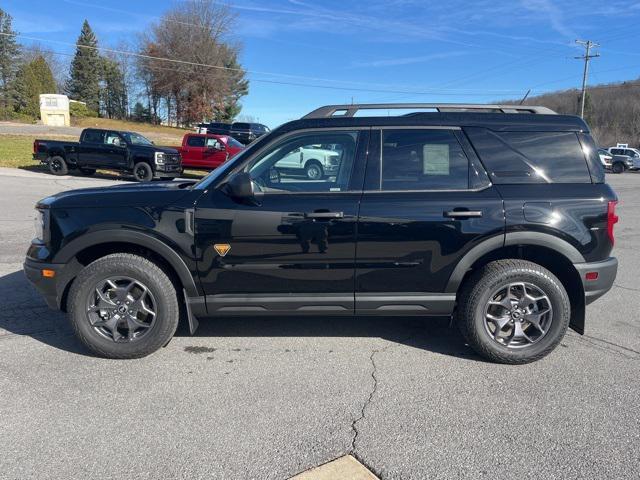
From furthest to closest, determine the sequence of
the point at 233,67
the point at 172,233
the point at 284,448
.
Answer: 1. the point at 233,67
2. the point at 172,233
3. the point at 284,448

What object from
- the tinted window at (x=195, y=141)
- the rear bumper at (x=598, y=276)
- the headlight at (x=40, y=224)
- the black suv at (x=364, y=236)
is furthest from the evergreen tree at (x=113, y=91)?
the rear bumper at (x=598, y=276)

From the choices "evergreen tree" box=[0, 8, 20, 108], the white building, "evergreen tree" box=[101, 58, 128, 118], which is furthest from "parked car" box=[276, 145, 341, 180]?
"evergreen tree" box=[101, 58, 128, 118]

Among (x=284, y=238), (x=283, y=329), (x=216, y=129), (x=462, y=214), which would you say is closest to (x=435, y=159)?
(x=462, y=214)

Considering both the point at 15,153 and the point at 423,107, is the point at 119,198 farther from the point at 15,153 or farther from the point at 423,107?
the point at 15,153

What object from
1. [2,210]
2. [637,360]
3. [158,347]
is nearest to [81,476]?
[158,347]

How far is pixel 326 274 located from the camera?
11.7 feet

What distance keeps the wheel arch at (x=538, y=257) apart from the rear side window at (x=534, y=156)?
48cm

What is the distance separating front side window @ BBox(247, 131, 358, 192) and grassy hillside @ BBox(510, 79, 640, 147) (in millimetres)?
91865

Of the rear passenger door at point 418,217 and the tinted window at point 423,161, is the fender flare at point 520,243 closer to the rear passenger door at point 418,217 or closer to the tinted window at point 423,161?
the rear passenger door at point 418,217

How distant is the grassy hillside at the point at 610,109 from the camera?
85.8 metres

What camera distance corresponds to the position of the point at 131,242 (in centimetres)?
353

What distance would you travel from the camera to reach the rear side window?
3617mm

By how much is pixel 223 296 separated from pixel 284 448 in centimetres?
136

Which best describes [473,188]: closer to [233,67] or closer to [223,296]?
[223,296]
